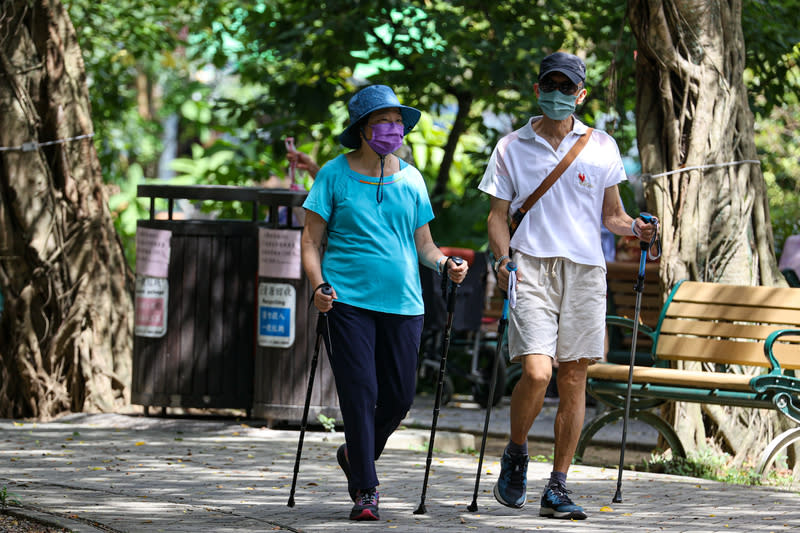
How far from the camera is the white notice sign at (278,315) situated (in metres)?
9.45

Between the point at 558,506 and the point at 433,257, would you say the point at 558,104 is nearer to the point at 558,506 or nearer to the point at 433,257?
the point at 433,257

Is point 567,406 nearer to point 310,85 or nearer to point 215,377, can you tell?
point 215,377

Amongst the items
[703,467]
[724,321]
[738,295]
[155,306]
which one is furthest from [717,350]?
[155,306]

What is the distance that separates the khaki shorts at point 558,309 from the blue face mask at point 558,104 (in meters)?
0.68

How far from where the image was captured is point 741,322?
849 centimetres

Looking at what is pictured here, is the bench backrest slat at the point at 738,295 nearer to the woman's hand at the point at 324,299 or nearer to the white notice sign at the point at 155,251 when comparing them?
the woman's hand at the point at 324,299

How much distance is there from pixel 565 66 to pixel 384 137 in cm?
94

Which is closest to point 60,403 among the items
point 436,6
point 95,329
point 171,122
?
point 95,329

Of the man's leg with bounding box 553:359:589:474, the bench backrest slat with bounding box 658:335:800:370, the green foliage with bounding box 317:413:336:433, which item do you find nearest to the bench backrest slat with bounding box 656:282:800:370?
the bench backrest slat with bounding box 658:335:800:370

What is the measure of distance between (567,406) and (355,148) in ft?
5.19

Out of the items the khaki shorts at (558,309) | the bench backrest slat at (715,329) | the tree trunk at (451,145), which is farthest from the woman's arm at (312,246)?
the tree trunk at (451,145)

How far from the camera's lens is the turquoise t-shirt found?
604 centimetres

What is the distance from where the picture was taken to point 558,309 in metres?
6.32

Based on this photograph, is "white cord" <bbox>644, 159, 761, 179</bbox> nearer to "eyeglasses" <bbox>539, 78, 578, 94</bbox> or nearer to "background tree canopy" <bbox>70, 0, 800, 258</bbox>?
"eyeglasses" <bbox>539, 78, 578, 94</bbox>
